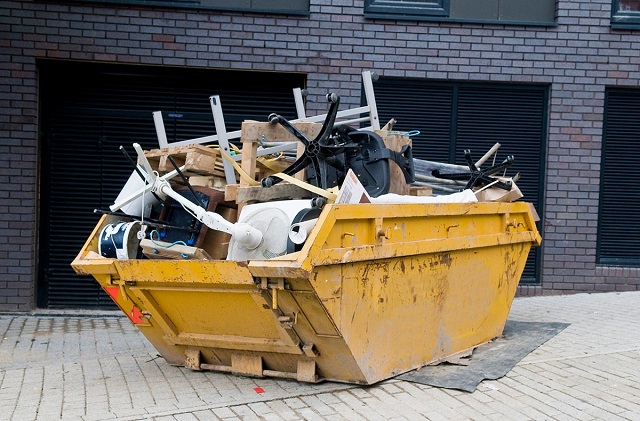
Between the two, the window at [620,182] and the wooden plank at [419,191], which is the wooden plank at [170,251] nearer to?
the wooden plank at [419,191]

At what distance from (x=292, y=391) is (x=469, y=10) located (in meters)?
5.98

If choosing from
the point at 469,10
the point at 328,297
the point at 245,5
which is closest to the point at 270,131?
the point at 328,297

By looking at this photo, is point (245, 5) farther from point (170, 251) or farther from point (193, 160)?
point (170, 251)

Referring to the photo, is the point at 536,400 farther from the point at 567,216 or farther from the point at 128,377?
the point at 567,216

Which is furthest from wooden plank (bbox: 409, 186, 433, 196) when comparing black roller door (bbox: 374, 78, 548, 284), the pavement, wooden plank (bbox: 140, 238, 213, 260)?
black roller door (bbox: 374, 78, 548, 284)

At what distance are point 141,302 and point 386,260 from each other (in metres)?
1.70

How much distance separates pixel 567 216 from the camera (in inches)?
382

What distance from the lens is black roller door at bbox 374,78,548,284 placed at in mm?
9648

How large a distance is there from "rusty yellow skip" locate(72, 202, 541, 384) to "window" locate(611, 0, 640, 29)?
15.2ft

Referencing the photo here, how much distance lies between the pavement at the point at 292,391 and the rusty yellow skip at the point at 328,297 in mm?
181

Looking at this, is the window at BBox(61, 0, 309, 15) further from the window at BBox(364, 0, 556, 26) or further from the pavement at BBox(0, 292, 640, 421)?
the pavement at BBox(0, 292, 640, 421)

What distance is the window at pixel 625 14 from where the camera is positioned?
9688 mm

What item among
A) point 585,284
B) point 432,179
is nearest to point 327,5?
point 432,179

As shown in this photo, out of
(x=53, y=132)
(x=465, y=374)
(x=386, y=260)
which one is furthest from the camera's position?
(x=53, y=132)
